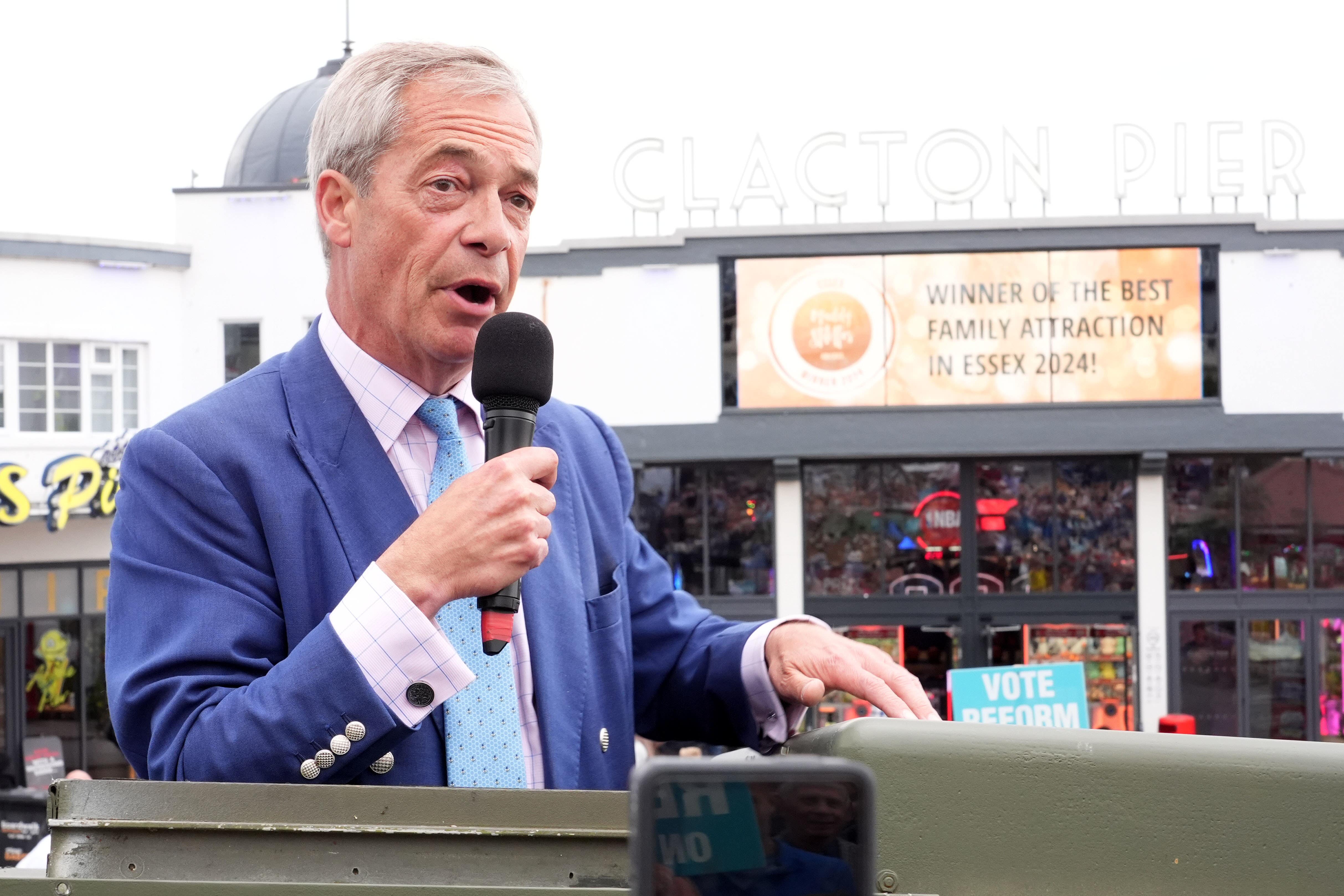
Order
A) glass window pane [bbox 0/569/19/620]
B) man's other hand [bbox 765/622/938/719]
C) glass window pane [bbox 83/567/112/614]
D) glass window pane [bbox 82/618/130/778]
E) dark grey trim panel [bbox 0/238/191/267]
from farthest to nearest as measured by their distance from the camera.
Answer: glass window pane [bbox 83/567/112/614]
glass window pane [bbox 82/618/130/778]
glass window pane [bbox 0/569/19/620]
dark grey trim panel [bbox 0/238/191/267]
man's other hand [bbox 765/622/938/719]

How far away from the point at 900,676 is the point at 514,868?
66 cm

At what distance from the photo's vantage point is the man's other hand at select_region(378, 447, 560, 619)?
135 centimetres

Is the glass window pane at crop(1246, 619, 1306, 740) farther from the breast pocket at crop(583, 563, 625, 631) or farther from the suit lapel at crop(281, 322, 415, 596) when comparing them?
the suit lapel at crop(281, 322, 415, 596)

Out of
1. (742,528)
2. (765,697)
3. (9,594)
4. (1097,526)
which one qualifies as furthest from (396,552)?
(9,594)

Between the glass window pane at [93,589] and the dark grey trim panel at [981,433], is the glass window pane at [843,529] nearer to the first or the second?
the dark grey trim panel at [981,433]

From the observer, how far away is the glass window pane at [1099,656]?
18.1m

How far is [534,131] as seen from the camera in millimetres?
1835

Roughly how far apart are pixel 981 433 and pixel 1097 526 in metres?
2.12

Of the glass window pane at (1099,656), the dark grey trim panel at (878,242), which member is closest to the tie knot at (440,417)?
the dark grey trim panel at (878,242)

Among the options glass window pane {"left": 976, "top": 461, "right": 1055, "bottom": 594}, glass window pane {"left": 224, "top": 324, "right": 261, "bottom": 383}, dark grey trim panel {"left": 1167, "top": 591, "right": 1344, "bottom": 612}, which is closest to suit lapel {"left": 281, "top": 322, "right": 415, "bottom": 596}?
glass window pane {"left": 976, "top": 461, "right": 1055, "bottom": 594}

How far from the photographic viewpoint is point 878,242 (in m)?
18.5

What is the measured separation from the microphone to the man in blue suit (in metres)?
0.07

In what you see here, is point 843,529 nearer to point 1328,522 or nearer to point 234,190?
point 1328,522

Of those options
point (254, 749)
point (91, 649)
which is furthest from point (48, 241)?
point (254, 749)
